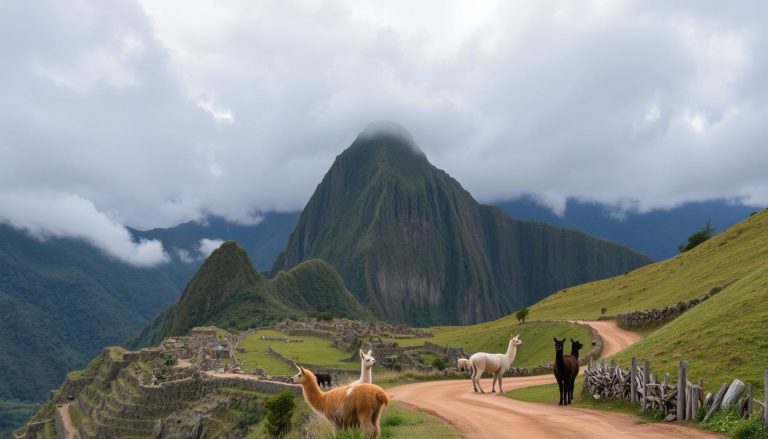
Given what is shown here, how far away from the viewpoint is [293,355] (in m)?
64.3

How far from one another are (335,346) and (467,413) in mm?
61482

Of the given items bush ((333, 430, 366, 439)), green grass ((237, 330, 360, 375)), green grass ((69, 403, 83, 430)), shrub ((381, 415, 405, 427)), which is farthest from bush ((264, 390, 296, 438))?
green grass ((69, 403, 83, 430))

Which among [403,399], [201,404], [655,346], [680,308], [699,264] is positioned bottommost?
[201,404]

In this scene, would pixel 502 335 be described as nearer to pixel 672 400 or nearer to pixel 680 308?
pixel 680 308

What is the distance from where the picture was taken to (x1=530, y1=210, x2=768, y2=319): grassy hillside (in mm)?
40906

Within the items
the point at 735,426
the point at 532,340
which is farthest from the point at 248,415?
the point at 735,426

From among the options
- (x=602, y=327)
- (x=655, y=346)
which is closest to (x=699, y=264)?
(x=602, y=327)

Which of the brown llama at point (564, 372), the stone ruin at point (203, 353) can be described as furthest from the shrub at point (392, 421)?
the stone ruin at point (203, 353)

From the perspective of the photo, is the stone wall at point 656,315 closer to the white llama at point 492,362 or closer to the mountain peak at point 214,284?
the white llama at point 492,362

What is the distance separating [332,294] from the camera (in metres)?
197

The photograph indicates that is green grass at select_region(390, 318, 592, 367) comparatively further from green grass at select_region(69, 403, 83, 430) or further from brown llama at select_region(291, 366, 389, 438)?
green grass at select_region(69, 403, 83, 430)

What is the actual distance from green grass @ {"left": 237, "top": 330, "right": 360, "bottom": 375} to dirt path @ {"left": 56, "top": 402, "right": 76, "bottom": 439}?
18.3m

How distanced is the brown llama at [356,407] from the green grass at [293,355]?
1607 inches

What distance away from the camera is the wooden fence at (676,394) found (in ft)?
41.2
